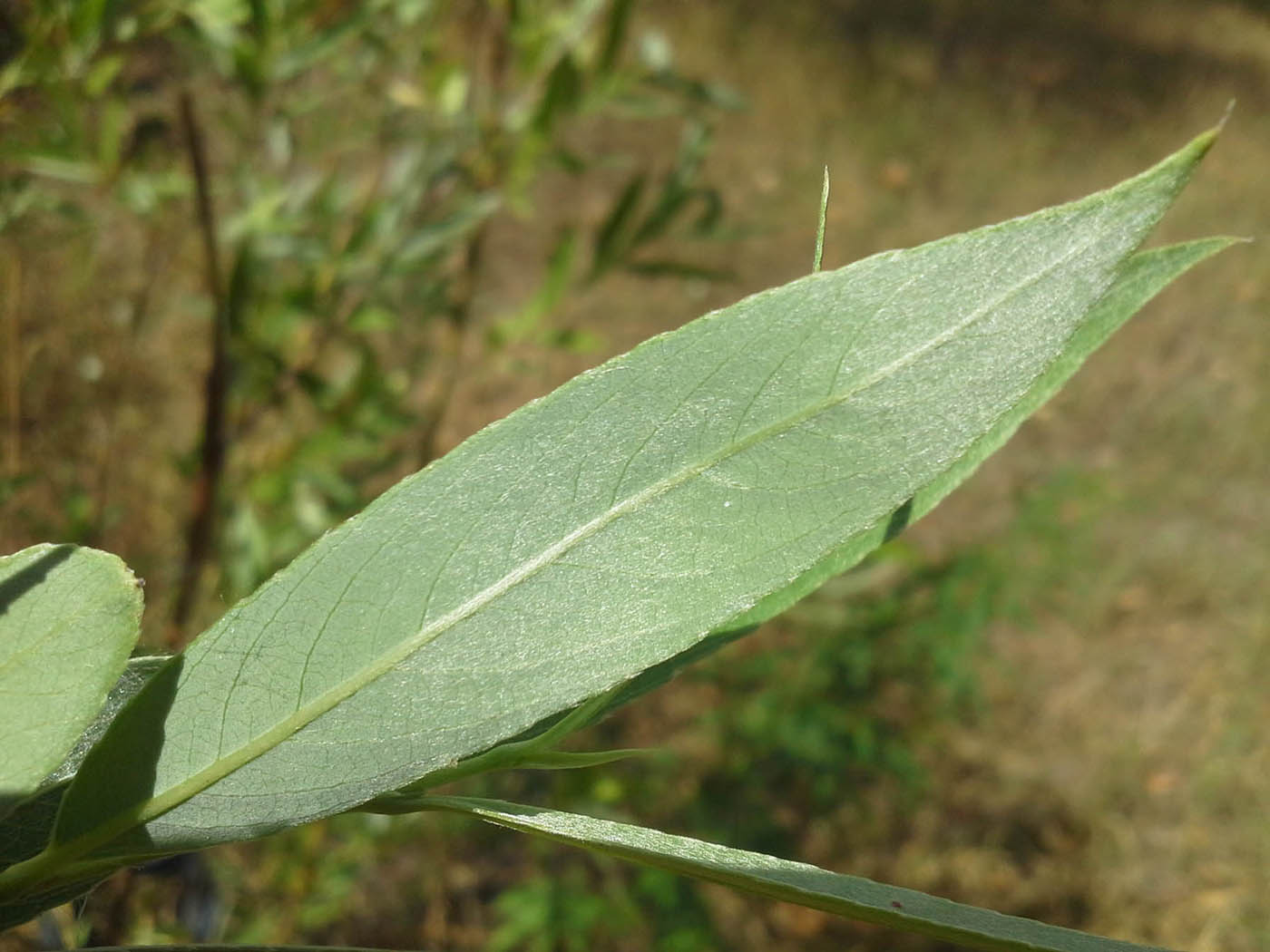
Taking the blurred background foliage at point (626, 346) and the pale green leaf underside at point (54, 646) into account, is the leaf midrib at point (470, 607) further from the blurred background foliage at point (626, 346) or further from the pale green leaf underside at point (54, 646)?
the blurred background foliage at point (626, 346)

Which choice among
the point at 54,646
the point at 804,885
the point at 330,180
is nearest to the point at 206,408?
the point at 330,180

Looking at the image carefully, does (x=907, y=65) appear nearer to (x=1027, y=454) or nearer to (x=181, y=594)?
(x=1027, y=454)

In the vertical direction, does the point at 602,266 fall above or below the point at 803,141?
above

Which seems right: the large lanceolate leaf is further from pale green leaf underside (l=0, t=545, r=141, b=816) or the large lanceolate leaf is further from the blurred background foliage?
the blurred background foliage

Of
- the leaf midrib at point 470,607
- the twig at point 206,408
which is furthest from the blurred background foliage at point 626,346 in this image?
the leaf midrib at point 470,607

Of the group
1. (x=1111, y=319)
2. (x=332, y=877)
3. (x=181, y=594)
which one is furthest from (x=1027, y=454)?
(x=1111, y=319)

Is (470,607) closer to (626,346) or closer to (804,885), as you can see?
(804,885)
